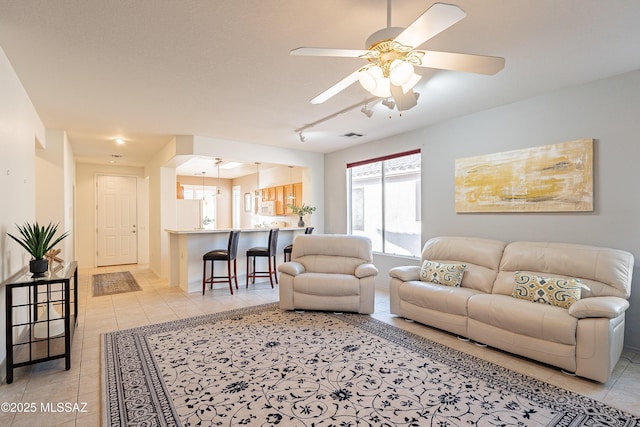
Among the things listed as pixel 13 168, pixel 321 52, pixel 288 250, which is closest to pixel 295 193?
pixel 288 250

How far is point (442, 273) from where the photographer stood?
3645 millimetres

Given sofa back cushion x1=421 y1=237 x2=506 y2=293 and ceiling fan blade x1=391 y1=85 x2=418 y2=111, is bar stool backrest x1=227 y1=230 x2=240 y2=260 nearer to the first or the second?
sofa back cushion x1=421 y1=237 x2=506 y2=293

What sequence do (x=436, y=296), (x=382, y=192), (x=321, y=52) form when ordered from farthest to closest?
(x=382, y=192), (x=436, y=296), (x=321, y=52)

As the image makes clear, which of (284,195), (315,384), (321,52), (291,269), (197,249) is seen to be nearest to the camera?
(321,52)

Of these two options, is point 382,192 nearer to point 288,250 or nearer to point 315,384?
point 288,250

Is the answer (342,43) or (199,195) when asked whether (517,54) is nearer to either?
(342,43)

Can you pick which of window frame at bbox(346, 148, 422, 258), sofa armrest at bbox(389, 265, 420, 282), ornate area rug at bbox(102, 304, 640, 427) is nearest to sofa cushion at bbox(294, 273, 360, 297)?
sofa armrest at bbox(389, 265, 420, 282)

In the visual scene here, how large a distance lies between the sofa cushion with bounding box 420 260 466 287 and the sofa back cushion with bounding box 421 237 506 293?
3.8 inches

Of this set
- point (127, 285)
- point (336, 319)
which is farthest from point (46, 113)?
point (336, 319)

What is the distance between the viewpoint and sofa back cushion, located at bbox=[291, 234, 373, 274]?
435 centimetres

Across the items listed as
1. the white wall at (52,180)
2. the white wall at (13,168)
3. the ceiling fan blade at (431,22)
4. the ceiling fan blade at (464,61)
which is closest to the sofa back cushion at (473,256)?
the ceiling fan blade at (464,61)

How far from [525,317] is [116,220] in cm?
871

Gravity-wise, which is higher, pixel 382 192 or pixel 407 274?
pixel 382 192

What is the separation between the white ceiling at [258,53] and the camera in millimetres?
2012
